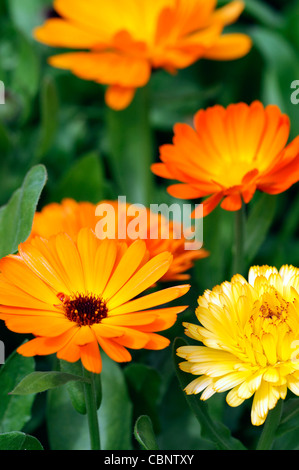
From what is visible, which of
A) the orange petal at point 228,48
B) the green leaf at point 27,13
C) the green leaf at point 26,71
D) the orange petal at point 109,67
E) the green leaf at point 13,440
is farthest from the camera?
the green leaf at point 27,13

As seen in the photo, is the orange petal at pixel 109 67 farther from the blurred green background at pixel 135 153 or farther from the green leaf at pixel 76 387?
the green leaf at pixel 76 387

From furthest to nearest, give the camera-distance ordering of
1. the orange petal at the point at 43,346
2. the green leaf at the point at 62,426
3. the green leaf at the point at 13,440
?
the green leaf at the point at 62,426 < the green leaf at the point at 13,440 < the orange petal at the point at 43,346

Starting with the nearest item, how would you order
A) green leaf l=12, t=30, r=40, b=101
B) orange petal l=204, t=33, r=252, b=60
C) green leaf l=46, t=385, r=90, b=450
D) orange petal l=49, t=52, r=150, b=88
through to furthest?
green leaf l=46, t=385, r=90, b=450 < orange petal l=49, t=52, r=150, b=88 < orange petal l=204, t=33, r=252, b=60 < green leaf l=12, t=30, r=40, b=101

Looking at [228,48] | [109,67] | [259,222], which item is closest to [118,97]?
[109,67]

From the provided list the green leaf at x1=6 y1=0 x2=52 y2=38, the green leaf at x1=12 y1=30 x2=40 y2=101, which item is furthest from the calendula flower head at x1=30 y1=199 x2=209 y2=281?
the green leaf at x1=6 y1=0 x2=52 y2=38

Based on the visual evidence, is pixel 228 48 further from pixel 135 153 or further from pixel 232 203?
A: pixel 232 203

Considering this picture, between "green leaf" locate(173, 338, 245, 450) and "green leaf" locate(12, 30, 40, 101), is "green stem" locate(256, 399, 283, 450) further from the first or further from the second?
"green leaf" locate(12, 30, 40, 101)

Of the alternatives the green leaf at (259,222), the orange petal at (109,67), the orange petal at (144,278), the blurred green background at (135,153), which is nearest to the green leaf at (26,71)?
the blurred green background at (135,153)
